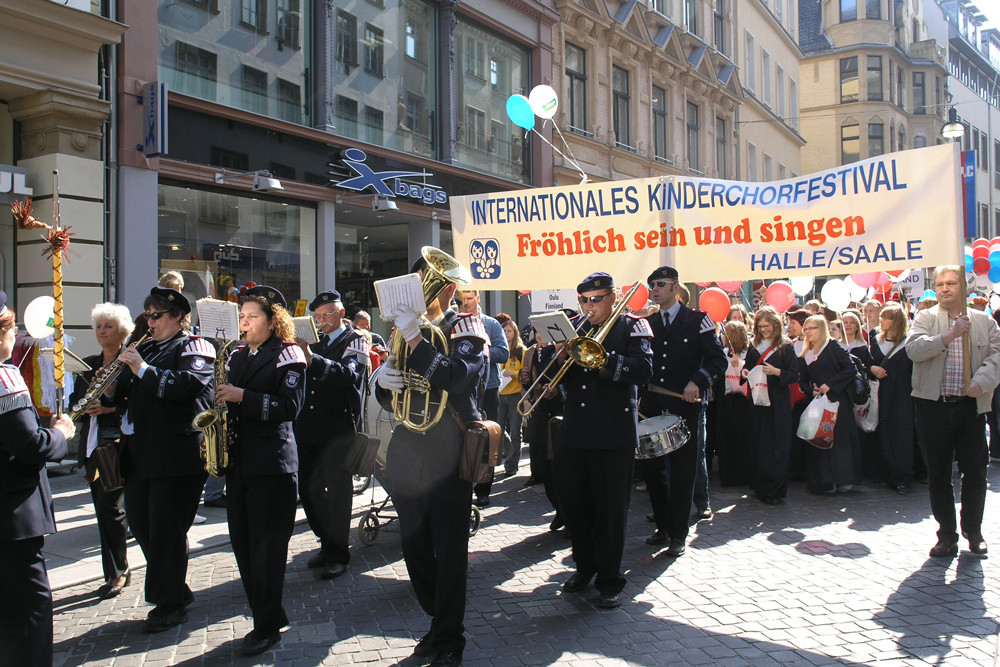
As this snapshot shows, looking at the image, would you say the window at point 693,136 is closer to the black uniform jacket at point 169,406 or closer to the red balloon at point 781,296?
the red balloon at point 781,296

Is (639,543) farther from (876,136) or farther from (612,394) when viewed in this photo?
(876,136)

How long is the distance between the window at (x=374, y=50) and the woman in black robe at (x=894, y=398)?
10.1 m

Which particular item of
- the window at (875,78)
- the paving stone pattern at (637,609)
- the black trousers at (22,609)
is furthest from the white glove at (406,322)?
the window at (875,78)

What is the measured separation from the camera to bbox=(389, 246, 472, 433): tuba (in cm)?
402

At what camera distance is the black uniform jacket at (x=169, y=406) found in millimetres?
4520

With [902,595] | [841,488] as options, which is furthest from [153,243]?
[902,595]

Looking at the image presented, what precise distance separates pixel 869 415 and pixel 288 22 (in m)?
10.6

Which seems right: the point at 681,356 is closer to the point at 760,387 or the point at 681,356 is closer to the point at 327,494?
the point at 760,387

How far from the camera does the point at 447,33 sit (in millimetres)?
16469

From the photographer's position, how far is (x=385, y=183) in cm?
1491

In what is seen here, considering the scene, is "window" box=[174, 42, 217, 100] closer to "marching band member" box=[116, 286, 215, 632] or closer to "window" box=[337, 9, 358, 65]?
"window" box=[337, 9, 358, 65]

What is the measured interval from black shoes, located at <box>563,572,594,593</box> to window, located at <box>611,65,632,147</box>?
18.1m

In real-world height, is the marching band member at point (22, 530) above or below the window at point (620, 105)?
below

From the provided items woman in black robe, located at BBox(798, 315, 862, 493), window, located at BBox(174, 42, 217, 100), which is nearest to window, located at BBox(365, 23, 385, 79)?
window, located at BBox(174, 42, 217, 100)
